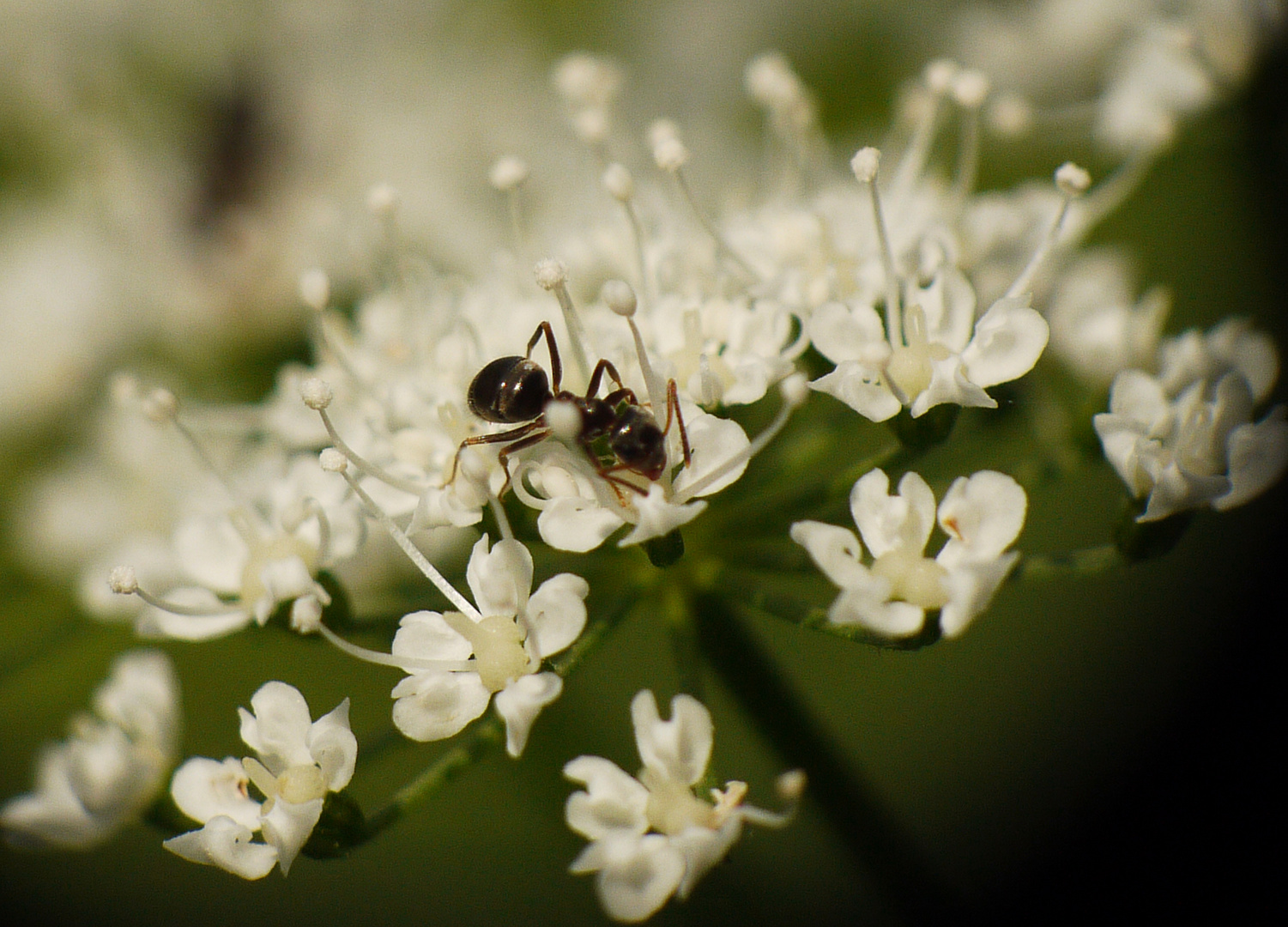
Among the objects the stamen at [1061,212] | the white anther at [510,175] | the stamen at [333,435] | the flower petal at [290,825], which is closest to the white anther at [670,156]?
the white anther at [510,175]

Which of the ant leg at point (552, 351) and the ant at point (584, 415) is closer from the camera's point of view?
the ant at point (584, 415)

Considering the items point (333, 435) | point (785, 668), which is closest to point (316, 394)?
point (333, 435)

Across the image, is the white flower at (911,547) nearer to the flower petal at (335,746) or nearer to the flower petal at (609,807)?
the flower petal at (609,807)

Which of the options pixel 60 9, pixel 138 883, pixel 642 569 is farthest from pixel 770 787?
pixel 60 9

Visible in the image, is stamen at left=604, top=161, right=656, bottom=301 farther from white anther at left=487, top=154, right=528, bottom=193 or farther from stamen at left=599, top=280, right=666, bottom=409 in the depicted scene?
stamen at left=599, top=280, right=666, bottom=409

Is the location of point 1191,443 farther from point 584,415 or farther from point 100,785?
point 100,785

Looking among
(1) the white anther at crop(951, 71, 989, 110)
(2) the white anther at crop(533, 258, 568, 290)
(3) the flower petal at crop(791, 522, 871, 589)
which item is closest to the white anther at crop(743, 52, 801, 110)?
(1) the white anther at crop(951, 71, 989, 110)
